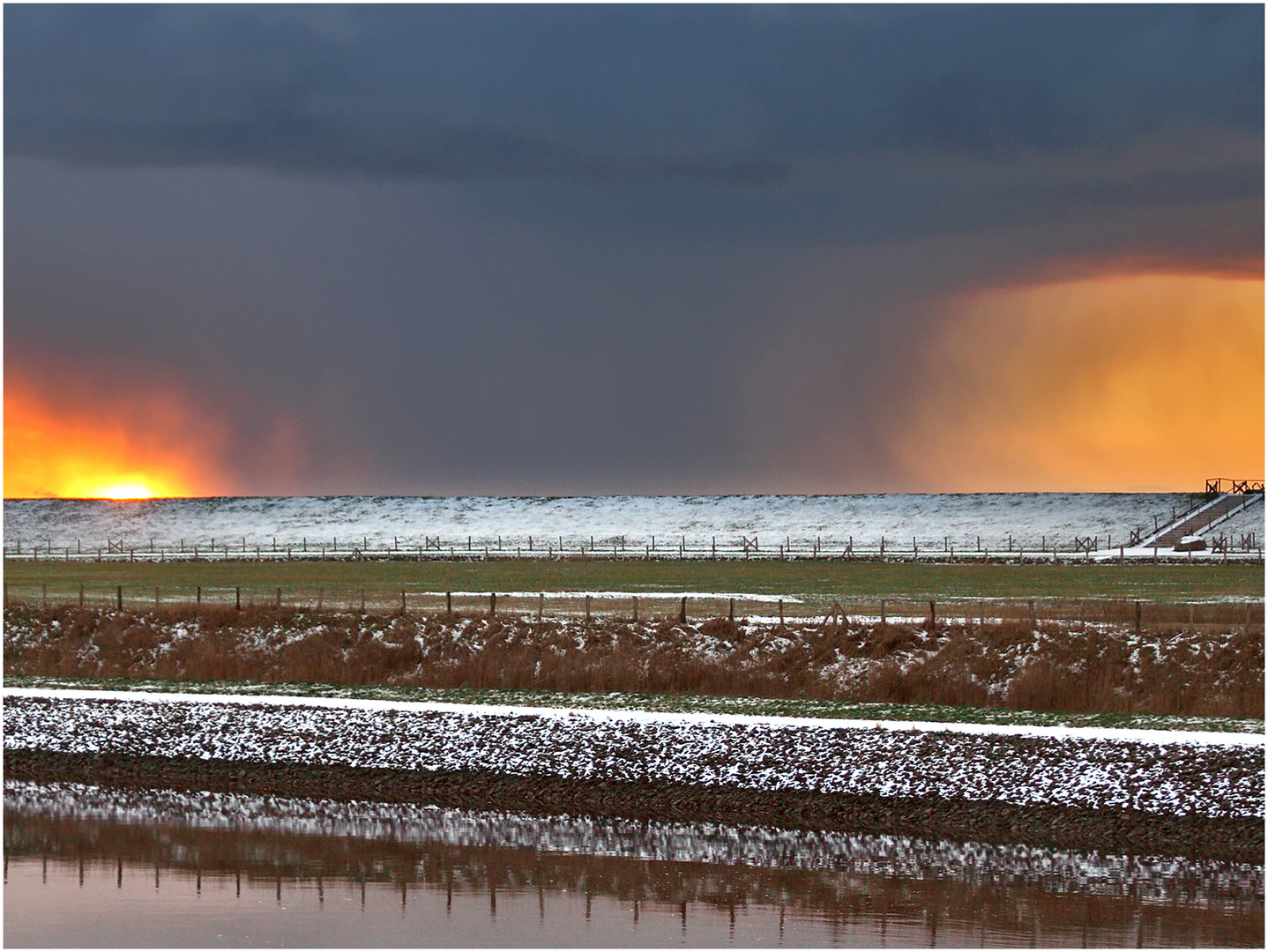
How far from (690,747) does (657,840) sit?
2.68 metres

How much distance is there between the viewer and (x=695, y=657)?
90.8ft

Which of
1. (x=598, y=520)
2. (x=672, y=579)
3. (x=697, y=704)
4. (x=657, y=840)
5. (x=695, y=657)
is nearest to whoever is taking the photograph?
(x=657, y=840)

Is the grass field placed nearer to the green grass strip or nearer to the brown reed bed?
the brown reed bed

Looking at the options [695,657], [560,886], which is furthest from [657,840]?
[695,657]

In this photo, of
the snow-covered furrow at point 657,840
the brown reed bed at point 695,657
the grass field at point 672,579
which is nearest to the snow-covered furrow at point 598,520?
the grass field at point 672,579

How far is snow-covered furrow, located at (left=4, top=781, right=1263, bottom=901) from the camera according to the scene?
16172mm

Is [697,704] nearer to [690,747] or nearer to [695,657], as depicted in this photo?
[695,657]

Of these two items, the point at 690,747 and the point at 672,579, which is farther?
the point at 672,579

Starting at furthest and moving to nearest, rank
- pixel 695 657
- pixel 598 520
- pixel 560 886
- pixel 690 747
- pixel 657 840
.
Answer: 1. pixel 598 520
2. pixel 695 657
3. pixel 690 747
4. pixel 657 840
5. pixel 560 886

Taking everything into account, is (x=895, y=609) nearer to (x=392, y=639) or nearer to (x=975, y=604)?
(x=975, y=604)

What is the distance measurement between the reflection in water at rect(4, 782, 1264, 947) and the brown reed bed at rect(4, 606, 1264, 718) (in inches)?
293

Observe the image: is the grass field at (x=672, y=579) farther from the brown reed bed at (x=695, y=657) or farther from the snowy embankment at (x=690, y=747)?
the snowy embankment at (x=690, y=747)

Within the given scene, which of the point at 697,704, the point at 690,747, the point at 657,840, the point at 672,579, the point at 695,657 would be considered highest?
the point at 672,579

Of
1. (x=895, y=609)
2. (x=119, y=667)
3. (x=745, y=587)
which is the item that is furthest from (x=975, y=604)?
(x=119, y=667)
